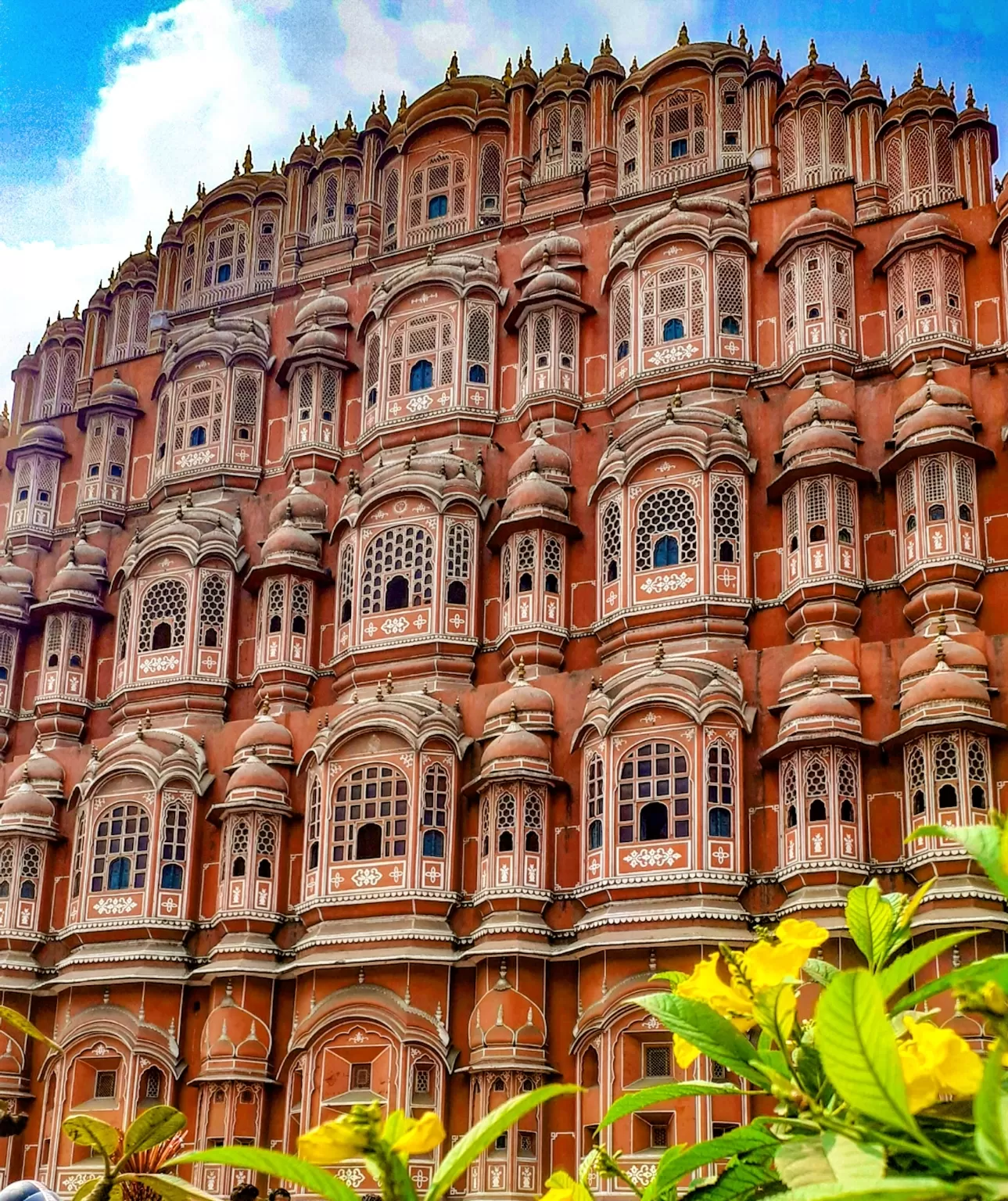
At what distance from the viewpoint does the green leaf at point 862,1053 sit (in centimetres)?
226

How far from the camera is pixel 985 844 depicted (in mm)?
2600

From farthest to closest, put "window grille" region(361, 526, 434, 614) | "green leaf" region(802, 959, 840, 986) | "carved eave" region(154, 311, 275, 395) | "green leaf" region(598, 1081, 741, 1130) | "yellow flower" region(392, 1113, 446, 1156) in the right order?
"carved eave" region(154, 311, 275, 395) → "window grille" region(361, 526, 434, 614) → "green leaf" region(802, 959, 840, 986) → "green leaf" region(598, 1081, 741, 1130) → "yellow flower" region(392, 1113, 446, 1156)

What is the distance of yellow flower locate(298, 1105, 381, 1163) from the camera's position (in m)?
2.33

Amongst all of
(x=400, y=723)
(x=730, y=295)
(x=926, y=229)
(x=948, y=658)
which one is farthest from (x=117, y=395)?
(x=948, y=658)

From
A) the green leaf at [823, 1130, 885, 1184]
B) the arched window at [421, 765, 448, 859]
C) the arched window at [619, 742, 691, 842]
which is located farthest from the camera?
the arched window at [421, 765, 448, 859]

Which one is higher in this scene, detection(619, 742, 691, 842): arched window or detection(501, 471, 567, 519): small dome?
detection(501, 471, 567, 519): small dome

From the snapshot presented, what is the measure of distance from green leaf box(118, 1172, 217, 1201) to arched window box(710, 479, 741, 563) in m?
22.1

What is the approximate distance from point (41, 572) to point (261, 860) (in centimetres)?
993

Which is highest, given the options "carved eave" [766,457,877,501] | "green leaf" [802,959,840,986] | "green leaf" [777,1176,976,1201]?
"carved eave" [766,457,877,501]

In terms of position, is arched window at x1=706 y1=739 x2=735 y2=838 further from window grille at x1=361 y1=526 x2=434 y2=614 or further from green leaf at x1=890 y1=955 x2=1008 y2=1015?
green leaf at x1=890 y1=955 x2=1008 y2=1015

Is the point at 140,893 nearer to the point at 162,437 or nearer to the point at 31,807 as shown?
the point at 31,807

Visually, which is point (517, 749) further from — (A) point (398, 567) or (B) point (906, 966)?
(B) point (906, 966)

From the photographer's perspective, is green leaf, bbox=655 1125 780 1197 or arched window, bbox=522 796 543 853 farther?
arched window, bbox=522 796 543 853

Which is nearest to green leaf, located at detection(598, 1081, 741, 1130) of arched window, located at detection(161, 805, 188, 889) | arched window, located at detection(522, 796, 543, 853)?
arched window, located at detection(522, 796, 543, 853)
